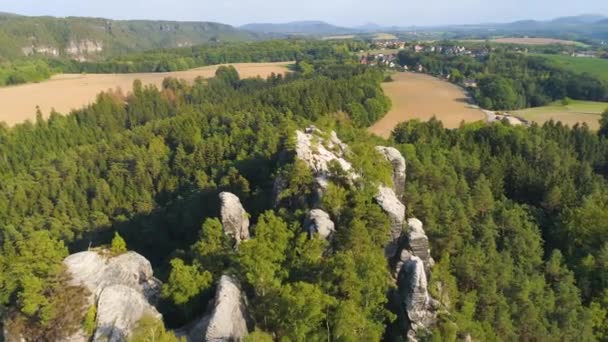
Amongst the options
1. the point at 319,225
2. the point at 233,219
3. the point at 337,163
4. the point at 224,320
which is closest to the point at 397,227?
the point at 319,225

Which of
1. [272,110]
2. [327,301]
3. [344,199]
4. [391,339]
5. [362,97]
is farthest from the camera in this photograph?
[362,97]

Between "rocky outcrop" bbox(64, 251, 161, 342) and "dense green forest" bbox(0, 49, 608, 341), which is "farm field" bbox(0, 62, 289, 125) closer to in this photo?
"dense green forest" bbox(0, 49, 608, 341)

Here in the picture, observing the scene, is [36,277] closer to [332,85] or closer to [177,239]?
[177,239]

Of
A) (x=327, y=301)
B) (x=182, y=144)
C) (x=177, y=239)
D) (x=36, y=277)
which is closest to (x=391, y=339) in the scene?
(x=327, y=301)

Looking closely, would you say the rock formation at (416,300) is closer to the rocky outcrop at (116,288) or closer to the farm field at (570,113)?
the rocky outcrop at (116,288)

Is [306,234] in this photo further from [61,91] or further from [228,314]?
[61,91]

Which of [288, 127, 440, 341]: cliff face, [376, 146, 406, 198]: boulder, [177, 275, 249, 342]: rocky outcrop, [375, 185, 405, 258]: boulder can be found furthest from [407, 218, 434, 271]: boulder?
[177, 275, 249, 342]: rocky outcrop

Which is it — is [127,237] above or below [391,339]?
below
